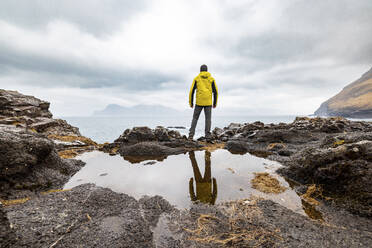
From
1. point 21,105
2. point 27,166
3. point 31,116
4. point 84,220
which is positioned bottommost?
point 84,220

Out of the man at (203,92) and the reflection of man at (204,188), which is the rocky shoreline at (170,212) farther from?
the man at (203,92)

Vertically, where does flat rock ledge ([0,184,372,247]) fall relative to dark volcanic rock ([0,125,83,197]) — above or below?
below

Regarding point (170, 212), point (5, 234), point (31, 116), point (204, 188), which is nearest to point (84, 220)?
point (5, 234)

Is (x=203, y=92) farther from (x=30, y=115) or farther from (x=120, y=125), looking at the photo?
(x=120, y=125)

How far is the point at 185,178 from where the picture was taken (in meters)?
3.87

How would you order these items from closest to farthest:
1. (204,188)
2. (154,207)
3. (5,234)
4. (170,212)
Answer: (5,234)
(170,212)
(154,207)
(204,188)

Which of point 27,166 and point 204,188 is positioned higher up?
point 27,166

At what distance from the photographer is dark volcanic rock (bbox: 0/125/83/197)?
9.89 ft

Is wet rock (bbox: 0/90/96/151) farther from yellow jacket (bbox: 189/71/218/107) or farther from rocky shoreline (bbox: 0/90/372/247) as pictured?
yellow jacket (bbox: 189/71/218/107)

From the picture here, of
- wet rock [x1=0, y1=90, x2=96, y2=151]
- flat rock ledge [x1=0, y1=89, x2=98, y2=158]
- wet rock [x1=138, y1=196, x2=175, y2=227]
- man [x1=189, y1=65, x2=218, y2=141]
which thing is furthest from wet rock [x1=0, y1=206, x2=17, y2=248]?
wet rock [x1=0, y1=90, x2=96, y2=151]

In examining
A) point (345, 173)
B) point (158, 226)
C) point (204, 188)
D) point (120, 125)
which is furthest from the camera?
point (120, 125)

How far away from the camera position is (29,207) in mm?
2342

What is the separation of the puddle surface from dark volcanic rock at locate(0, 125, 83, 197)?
42cm

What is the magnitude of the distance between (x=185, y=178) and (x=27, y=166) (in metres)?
3.38
